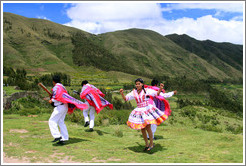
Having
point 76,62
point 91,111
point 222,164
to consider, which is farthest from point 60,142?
point 76,62

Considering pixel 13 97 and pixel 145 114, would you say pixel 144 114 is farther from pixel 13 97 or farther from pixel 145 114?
pixel 13 97

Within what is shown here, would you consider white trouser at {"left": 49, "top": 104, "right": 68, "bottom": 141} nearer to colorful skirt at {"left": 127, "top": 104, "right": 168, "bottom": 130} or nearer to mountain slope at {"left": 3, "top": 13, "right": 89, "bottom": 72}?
colorful skirt at {"left": 127, "top": 104, "right": 168, "bottom": 130}

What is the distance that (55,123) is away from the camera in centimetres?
761

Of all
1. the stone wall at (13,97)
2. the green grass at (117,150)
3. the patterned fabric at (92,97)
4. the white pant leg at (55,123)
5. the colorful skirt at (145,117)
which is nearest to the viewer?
the green grass at (117,150)

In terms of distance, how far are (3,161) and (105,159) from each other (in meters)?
2.57

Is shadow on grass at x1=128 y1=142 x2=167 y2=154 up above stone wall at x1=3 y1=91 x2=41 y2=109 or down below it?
below

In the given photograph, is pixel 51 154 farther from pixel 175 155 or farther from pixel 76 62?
pixel 76 62

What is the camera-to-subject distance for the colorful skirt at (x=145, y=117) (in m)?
6.96

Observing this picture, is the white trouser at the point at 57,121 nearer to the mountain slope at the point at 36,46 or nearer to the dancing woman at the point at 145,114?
the dancing woman at the point at 145,114

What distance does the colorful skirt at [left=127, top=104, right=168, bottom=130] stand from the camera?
696 cm

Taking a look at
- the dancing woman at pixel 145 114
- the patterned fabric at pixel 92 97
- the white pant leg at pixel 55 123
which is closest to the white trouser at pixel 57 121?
the white pant leg at pixel 55 123

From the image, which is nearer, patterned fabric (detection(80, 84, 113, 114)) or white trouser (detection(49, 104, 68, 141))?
white trouser (detection(49, 104, 68, 141))

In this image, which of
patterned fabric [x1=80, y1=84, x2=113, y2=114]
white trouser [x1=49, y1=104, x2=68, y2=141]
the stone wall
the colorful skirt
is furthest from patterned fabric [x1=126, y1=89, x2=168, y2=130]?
the stone wall

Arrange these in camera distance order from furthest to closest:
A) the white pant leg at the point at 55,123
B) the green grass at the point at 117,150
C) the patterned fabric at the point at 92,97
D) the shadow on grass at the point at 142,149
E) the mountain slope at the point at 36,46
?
the mountain slope at the point at 36,46
the patterned fabric at the point at 92,97
the white pant leg at the point at 55,123
the shadow on grass at the point at 142,149
the green grass at the point at 117,150
